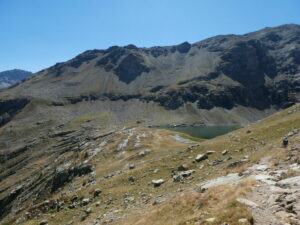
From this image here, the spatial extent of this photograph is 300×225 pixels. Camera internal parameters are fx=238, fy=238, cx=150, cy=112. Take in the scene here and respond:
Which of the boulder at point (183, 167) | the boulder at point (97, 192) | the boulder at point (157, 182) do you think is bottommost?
the boulder at point (97, 192)

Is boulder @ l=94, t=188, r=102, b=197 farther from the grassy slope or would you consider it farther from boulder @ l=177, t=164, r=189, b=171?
boulder @ l=177, t=164, r=189, b=171

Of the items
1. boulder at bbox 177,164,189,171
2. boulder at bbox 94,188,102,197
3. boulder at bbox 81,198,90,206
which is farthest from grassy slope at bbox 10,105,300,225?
boulder at bbox 81,198,90,206

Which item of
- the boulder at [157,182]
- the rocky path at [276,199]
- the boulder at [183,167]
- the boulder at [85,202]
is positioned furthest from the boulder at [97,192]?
the rocky path at [276,199]

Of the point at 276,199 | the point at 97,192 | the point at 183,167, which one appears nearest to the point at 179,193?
the point at 183,167

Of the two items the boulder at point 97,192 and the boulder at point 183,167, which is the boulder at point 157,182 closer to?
the boulder at point 183,167

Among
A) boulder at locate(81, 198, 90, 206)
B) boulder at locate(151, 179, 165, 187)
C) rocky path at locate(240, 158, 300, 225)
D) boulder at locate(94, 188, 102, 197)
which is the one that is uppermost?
rocky path at locate(240, 158, 300, 225)

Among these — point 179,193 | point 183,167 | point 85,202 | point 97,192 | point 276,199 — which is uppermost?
point 276,199

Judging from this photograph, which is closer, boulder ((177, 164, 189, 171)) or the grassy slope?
the grassy slope

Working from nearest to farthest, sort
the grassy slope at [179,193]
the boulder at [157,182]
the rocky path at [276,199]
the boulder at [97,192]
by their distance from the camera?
1. the rocky path at [276,199]
2. the grassy slope at [179,193]
3. the boulder at [157,182]
4. the boulder at [97,192]

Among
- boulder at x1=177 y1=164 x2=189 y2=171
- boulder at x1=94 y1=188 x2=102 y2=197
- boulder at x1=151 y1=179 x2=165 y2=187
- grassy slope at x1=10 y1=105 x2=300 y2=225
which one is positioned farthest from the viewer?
boulder at x1=94 y1=188 x2=102 y2=197

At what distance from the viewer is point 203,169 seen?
28391 mm

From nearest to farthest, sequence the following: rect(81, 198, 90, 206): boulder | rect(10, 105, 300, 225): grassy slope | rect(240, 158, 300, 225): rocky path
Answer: rect(240, 158, 300, 225): rocky path < rect(10, 105, 300, 225): grassy slope < rect(81, 198, 90, 206): boulder

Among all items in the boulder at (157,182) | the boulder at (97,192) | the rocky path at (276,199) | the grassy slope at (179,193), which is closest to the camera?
the rocky path at (276,199)

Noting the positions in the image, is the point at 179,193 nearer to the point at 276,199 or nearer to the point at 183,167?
the point at 183,167
